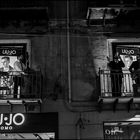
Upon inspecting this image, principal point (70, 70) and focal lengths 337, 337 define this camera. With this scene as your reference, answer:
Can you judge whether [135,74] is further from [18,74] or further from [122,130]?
[18,74]

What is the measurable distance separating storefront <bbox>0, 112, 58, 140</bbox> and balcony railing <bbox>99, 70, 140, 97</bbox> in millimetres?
2086

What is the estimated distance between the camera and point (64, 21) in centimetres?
1369

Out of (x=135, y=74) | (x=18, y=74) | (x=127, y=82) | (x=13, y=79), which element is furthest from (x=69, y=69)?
(x=135, y=74)

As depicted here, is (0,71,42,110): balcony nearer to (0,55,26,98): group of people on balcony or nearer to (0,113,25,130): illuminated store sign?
(0,55,26,98): group of people on balcony

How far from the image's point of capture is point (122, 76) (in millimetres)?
12484

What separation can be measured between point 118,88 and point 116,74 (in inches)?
20.4

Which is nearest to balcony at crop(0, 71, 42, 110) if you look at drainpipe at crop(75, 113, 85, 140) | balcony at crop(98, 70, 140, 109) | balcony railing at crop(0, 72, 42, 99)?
balcony railing at crop(0, 72, 42, 99)

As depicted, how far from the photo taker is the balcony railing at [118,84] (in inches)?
478

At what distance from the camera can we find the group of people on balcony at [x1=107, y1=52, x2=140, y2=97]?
12297mm

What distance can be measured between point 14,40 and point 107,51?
3.72m

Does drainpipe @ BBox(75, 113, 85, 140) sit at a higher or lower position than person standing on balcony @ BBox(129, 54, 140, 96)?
lower

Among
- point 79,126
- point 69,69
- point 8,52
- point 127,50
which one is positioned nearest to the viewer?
point 79,126

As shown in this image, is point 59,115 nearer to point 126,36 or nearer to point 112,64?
point 112,64

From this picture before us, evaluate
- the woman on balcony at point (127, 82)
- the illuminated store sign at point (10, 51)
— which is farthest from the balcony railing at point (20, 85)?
the woman on balcony at point (127, 82)
